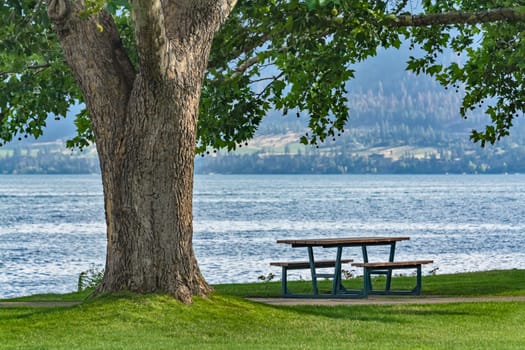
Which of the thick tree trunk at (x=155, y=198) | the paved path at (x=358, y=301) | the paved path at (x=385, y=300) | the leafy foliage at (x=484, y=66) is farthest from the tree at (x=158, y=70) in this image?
the paved path at (x=385, y=300)

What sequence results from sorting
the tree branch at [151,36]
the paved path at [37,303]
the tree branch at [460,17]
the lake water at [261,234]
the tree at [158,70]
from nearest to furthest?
the tree branch at [151,36] → the tree at [158,70] → the paved path at [37,303] → the tree branch at [460,17] → the lake water at [261,234]

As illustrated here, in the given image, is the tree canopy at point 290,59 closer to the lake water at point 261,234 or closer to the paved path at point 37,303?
the paved path at point 37,303

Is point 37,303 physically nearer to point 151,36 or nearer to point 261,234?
point 151,36

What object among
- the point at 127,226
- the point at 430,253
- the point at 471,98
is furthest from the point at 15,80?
the point at 430,253

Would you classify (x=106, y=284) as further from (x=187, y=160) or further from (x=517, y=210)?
(x=517, y=210)

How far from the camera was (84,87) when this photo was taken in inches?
613

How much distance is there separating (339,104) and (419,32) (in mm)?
2605

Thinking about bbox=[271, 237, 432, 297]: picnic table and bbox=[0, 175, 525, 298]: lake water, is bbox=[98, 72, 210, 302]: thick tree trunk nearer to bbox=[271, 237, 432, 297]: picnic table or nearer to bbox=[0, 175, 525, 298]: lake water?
bbox=[271, 237, 432, 297]: picnic table

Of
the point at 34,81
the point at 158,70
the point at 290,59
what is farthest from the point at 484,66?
the point at 158,70

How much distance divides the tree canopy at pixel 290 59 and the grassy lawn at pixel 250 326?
14.6 ft

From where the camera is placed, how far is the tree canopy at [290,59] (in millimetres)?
17984

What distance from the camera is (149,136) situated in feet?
49.0

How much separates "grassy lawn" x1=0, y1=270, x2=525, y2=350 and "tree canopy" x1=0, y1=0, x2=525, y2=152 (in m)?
4.44

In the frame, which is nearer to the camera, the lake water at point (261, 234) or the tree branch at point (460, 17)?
the tree branch at point (460, 17)
